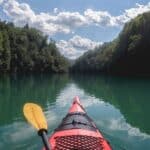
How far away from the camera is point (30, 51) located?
107m

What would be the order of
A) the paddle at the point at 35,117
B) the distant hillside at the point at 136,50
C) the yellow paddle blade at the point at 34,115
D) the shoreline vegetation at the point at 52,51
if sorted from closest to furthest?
1. the paddle at the point at 35,117
2. the yellow paddle blade at the point at 34,115
3. the distant hillside at the point at 136,50
4. the shoreline vegetation at the point at 52,51

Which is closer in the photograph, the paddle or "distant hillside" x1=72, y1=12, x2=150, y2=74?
the paddle

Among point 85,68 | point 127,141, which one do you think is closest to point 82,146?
point 127,141

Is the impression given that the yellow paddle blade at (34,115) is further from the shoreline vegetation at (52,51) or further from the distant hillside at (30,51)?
the distant hillside at (30,51)

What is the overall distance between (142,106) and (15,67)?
2794 inches

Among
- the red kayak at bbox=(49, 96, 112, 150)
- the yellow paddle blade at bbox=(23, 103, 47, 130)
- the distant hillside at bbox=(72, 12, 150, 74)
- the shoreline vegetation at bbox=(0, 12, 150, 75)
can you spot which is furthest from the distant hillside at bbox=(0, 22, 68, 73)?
the yellow paddle blade at bbox=(23, 103, 47, 130)

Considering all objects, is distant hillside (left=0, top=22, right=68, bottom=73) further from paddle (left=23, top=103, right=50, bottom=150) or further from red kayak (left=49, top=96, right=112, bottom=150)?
paddle (left=23, top=103, right=50, bottom=150)

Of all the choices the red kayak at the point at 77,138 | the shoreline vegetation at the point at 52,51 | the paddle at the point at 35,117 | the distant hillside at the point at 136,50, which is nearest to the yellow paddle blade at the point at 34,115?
the paddle at the point at 35,117

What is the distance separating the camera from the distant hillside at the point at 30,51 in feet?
306

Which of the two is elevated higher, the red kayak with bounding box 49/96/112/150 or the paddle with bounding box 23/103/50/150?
the paddle with bounding box 23/103/50/150

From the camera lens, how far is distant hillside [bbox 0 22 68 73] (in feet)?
306

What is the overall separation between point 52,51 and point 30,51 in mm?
12050

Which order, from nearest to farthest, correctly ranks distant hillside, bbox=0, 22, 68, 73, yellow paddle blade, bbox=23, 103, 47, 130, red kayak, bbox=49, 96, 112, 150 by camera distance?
yellow paddle blade, bbox=23, 103, 47, 130
red kayak, bbox=49, 96, 112, 150
distant hillside, bbox=0, 22, 68, 73

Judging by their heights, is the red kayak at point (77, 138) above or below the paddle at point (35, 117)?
below
